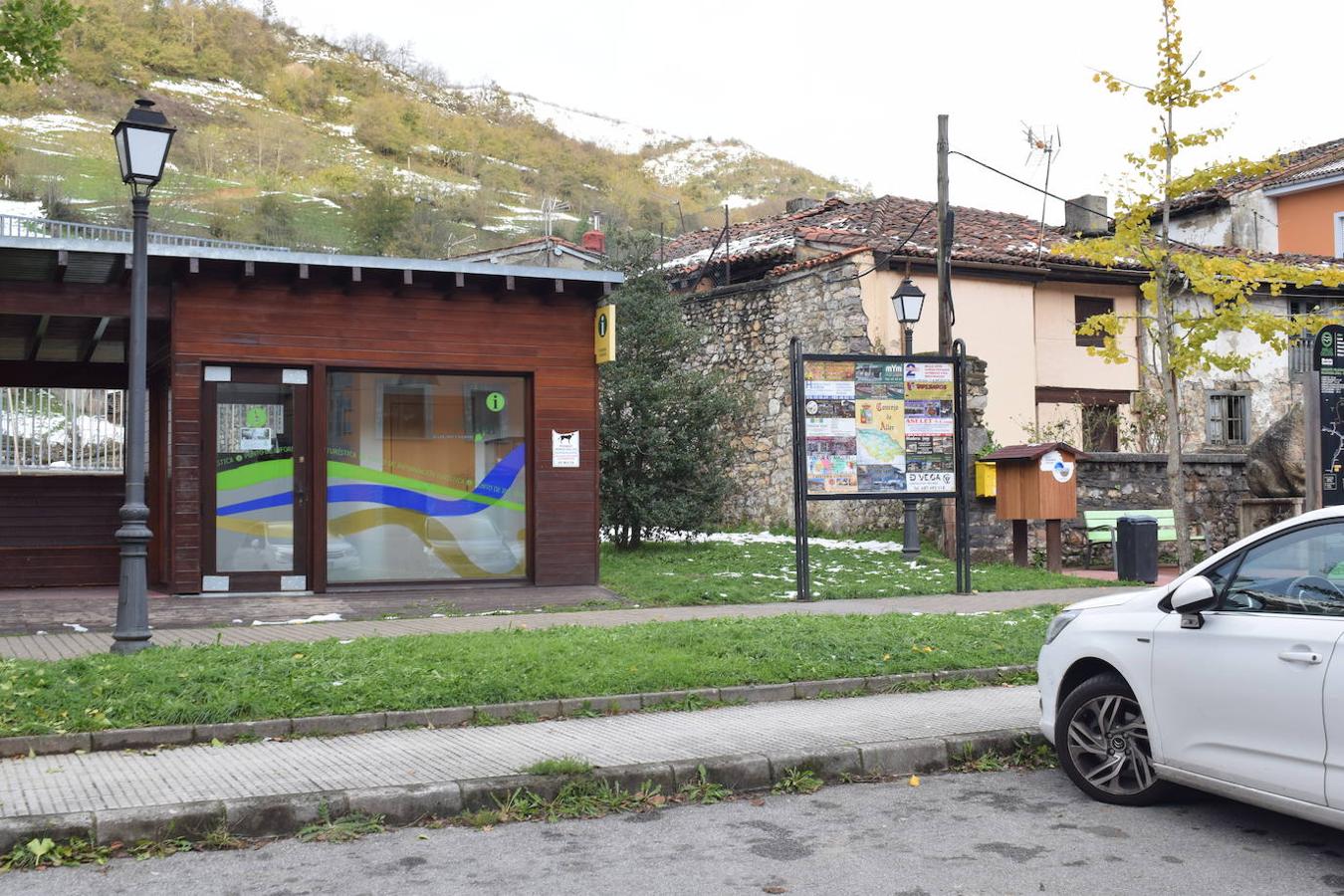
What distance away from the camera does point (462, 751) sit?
23.1 ft

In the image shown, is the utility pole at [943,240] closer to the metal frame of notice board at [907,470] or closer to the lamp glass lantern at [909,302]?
the lamp glass lantern at [909,302]

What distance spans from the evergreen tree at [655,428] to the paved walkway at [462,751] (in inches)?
430

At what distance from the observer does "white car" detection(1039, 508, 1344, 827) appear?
5.20 metres

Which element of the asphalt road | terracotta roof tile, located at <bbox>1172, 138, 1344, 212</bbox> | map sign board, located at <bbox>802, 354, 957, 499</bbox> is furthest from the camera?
terracotta roof tile, located at <bbox>1172, 138, 1344, 212</bbox>

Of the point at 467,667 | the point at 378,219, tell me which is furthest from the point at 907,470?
the point at 378,219

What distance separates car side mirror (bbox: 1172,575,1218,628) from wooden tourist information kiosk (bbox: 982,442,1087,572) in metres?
11.2

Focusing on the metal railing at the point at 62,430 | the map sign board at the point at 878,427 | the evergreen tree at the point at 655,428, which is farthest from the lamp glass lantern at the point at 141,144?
the evergreen tree at the point at 655,428

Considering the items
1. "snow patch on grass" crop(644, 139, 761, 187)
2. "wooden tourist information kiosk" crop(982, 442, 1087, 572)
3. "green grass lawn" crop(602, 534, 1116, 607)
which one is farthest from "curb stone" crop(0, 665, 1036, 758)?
"snow patch on grass" crop(644, 139, 761, 187)

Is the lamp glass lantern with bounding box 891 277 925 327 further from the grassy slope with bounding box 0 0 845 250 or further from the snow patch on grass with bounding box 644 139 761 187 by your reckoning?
the snow patch on grass with bounding box 644 139 761 187

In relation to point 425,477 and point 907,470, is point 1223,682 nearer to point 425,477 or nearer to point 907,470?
point 907,470

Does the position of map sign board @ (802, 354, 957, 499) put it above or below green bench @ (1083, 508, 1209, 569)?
above

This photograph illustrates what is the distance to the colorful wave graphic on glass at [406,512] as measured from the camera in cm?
1427

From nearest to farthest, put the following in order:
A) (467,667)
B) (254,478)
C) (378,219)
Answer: (467,667), (254,478), (378,219)

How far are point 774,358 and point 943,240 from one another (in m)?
5.33
